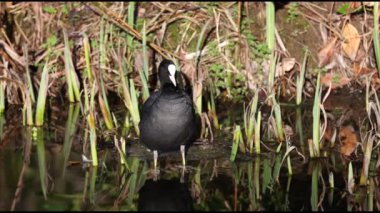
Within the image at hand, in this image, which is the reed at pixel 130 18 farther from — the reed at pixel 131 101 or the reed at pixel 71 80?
the reed at pixel 131 101

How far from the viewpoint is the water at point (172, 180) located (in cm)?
579

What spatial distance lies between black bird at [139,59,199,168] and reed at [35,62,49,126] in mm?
1101

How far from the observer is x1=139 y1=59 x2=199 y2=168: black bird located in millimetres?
6676

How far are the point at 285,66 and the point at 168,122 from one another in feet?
8.46

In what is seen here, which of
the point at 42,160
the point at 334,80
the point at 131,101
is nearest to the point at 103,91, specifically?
the point at 131,101

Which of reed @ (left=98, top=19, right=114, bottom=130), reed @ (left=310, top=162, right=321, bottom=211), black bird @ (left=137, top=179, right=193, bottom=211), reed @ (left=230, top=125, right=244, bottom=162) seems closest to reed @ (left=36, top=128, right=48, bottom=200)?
reed @ (left=98, top=19, right=114, bottom=130)

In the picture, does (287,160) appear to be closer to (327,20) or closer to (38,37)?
(327,20)

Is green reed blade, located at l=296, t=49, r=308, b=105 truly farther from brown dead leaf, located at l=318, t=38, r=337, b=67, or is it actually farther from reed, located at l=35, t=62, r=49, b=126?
reed, located at l=35, t=62, r=49, b=126

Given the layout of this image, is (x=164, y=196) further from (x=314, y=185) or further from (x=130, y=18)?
(x=130, y=18)

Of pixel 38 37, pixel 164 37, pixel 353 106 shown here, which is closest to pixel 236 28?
pixel 164 37

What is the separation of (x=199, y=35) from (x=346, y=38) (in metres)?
1.71

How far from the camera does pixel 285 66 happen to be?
8859mm

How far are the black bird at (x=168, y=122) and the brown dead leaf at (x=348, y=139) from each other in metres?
1.39

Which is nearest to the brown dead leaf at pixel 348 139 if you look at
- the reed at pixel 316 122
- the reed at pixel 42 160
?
the reed at pixel 316 122
